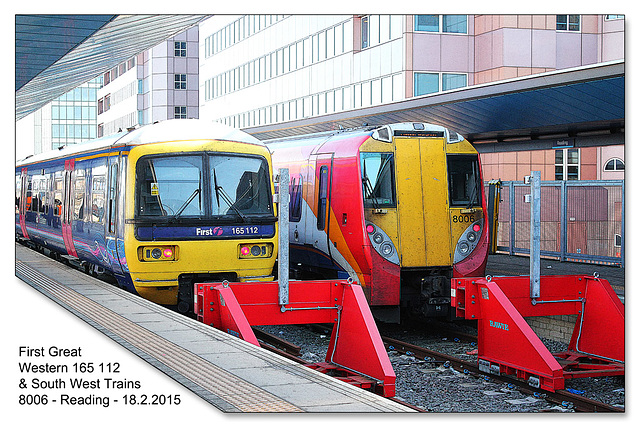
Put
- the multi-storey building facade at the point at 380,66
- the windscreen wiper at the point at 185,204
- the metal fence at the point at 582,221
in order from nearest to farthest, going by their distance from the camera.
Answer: the windscreen wiper at the point at 185,204 < the multi-storey building facade at the point at 380,66 < the metal fence at the point at 582,221

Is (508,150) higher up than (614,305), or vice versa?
(508,150)

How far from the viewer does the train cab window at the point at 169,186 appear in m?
12.1

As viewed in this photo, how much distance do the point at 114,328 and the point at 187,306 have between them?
9.98 feet

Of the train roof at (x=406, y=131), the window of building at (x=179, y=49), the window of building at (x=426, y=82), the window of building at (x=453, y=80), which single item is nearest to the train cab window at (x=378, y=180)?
the train roof at (x=406, y=131)

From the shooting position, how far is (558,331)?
12.3 meters

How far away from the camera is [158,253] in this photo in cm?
1214

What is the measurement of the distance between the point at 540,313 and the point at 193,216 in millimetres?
4767

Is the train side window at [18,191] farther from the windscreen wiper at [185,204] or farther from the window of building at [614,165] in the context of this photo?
the window of building at [614,165]

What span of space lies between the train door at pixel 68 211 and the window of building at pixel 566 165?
1027 centimetres

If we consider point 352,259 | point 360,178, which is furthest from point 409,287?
point 360,178

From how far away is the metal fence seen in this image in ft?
54.8

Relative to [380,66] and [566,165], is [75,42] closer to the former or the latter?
[380,66]

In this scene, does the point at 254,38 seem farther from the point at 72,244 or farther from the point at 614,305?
the point at 614,305

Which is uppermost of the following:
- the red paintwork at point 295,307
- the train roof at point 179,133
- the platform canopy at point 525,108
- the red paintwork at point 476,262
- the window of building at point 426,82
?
the window of building at point 426,82
